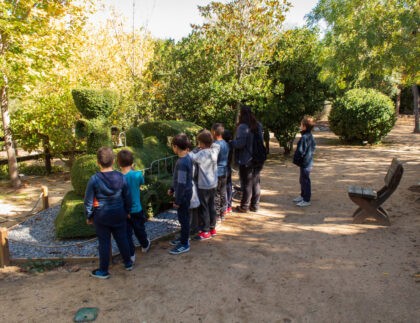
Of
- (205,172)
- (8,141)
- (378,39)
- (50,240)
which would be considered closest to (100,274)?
(50,240)

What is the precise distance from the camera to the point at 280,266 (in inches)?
173

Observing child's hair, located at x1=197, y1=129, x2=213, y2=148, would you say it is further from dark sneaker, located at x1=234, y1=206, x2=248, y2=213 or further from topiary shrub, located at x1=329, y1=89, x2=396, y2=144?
topiary shrub, located at x1=329, y1=89, x2=396, y2=144

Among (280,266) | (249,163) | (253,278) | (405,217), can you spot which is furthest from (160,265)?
(405,217)

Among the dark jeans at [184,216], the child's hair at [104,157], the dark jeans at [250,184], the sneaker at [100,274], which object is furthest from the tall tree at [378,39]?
the sneaker at [100,274]

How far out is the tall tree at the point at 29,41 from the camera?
26.5 feet

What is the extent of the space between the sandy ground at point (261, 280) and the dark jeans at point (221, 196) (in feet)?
0.88

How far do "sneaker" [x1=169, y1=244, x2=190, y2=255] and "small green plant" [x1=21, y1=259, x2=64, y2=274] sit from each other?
1491mm

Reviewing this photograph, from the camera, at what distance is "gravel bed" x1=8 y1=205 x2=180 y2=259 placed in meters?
4.97

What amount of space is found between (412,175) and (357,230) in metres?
4.54

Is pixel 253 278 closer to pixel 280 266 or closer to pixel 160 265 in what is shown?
pixel 280 266

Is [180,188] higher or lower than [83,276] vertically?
higher

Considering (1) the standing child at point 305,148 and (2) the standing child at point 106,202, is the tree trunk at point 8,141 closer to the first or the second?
(2) the standing child at point 106,202

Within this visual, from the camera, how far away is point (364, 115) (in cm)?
1402

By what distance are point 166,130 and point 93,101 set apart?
198 cm
